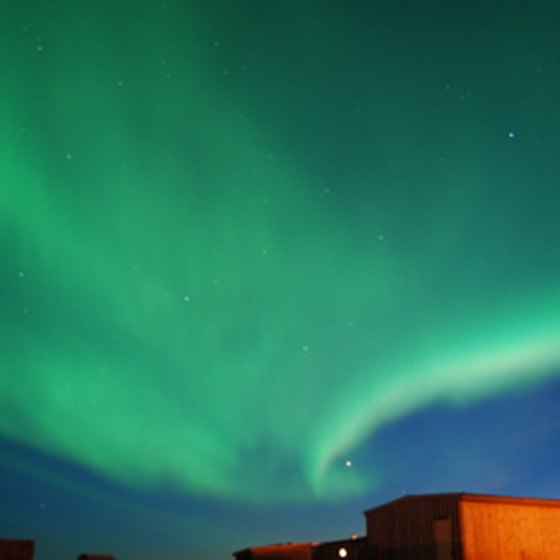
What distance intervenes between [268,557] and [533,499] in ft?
47.7

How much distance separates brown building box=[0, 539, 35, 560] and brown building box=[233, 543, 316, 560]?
13049mm

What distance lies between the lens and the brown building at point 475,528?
1056 inches

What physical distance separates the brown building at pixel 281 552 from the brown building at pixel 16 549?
1305 cm

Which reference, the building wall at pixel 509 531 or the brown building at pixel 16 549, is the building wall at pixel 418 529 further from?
the brown building at pixel 16 549

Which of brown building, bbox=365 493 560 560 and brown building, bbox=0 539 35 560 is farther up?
brown building, bbox=365 493 560 560

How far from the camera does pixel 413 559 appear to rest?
28438 mm

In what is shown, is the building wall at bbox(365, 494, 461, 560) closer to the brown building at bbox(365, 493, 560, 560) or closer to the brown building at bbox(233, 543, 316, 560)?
the brown building at bbox(365, 493, 560, 560)

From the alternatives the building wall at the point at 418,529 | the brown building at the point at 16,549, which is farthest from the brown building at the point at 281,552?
the brown building at the point at 16,549

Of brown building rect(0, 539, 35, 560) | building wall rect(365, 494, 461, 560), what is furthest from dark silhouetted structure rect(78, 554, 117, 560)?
building wall rect(365, 494, 461, 560)

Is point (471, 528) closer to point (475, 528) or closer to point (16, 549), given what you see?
point (475, 528)

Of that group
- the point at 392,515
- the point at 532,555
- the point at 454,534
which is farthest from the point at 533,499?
the point at 392,515

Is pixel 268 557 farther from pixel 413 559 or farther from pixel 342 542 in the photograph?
pixel 413 559

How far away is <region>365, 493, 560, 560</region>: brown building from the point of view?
26812 mm

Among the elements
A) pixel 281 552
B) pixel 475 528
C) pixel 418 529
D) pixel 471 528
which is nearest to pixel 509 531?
pixel 475 528
